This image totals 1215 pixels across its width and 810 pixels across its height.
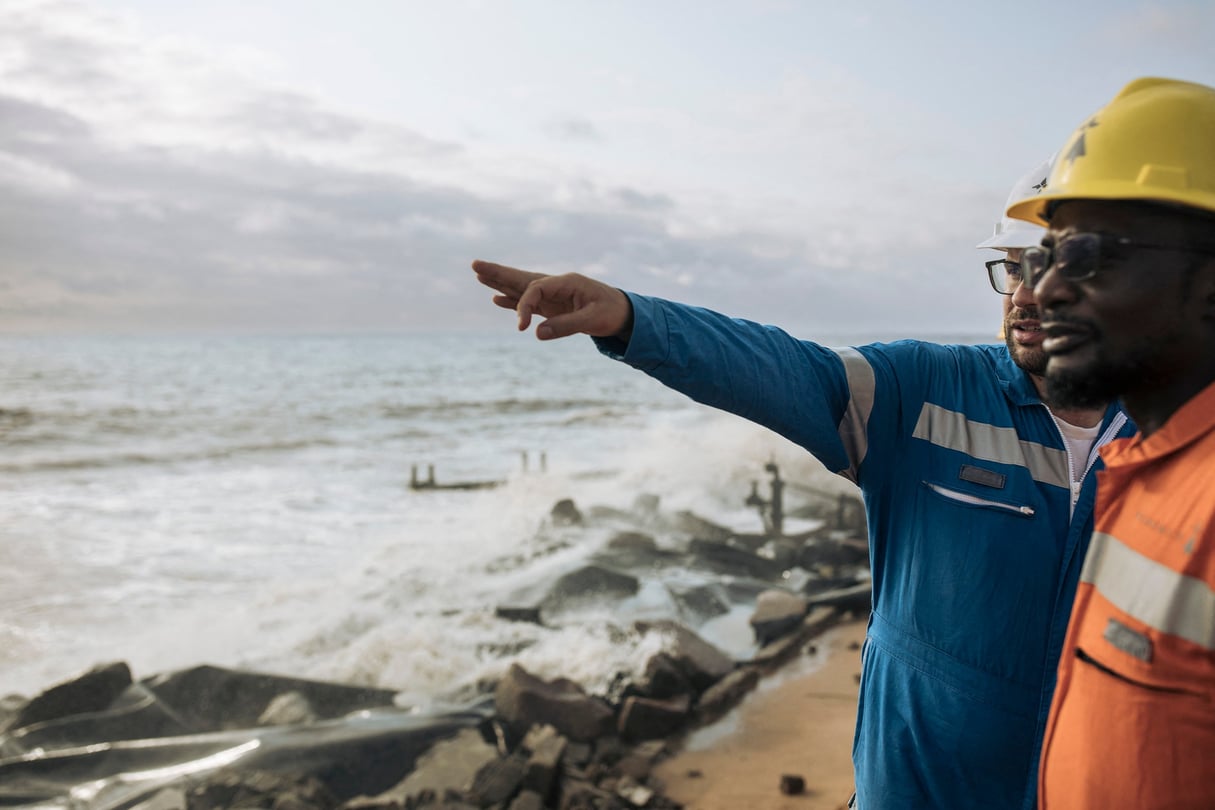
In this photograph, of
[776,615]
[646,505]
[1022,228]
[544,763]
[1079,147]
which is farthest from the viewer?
[646,505]

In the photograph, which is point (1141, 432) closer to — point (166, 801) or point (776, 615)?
point (166, 801)

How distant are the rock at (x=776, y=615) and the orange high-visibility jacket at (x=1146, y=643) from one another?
27.7ft

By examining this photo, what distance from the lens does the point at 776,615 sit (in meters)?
10.0

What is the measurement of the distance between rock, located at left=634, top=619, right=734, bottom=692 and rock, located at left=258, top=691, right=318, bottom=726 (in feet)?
10.5

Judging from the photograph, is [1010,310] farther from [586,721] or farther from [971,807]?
[586,721]

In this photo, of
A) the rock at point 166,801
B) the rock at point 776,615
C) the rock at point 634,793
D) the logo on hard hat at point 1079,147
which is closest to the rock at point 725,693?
the rock at point 776,615

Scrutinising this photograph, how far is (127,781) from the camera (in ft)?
21.4

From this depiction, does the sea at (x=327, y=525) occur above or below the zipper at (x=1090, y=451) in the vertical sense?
below

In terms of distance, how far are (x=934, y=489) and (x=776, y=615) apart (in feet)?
26.6

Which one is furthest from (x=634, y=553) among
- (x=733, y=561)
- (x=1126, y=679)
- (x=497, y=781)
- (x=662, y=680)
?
(x=1126, y=679)

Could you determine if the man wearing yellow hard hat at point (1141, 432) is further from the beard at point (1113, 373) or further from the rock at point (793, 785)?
the rock at point (793, 785)

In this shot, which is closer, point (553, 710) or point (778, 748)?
point (778, 748)

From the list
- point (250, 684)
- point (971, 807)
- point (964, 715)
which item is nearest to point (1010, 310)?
point (964, 715)

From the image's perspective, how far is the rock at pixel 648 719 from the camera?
727 cm
